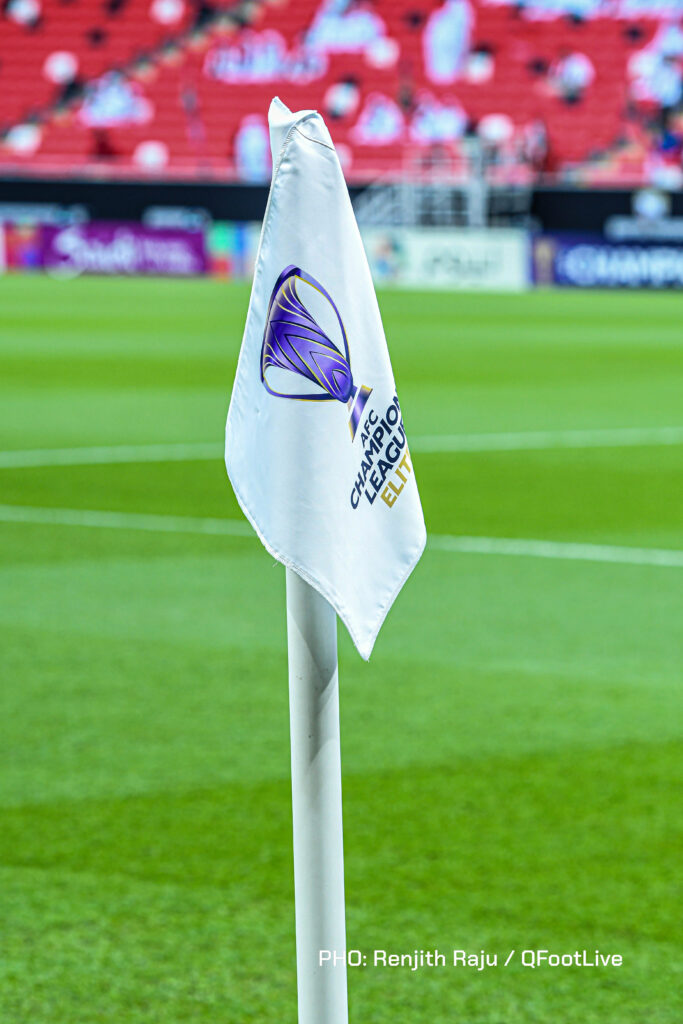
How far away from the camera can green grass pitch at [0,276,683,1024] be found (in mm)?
3234

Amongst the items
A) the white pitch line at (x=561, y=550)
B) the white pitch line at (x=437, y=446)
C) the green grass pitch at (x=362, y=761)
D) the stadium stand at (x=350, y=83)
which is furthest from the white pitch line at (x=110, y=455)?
the stadium stand at (x=350, y=83)

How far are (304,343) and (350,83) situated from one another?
34896 millimetres

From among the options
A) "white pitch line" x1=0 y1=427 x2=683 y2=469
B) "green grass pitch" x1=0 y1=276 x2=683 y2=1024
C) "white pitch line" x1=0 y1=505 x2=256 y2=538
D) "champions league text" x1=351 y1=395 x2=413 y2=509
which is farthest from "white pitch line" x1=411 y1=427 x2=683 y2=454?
"champions league text" x1=351 y1=395 x2=413 y2=509

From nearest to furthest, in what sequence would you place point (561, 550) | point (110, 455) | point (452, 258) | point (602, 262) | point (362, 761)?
1. point (362, 761)
2. point (561, 550)
3. point (110, 455)
4. point (602, 262)
5. point (452, 258)

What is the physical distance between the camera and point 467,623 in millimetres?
6242

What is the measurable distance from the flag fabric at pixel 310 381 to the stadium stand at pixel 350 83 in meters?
30.9

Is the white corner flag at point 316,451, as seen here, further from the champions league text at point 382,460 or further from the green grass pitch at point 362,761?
the green grass pitch at point 362,761

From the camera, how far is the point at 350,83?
3606 cm

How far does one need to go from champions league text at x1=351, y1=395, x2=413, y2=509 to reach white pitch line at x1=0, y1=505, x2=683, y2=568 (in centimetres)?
518

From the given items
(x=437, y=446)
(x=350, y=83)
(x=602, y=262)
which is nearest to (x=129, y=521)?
(x=437, y=446)

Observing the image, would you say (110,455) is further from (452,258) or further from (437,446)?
(452,258)

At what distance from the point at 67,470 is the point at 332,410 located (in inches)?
319

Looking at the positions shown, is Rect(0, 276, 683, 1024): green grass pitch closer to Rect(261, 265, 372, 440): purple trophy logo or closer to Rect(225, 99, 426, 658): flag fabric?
Rect(225, 99, 426, 658): flag fabric

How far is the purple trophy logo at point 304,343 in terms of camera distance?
82.7 inches
